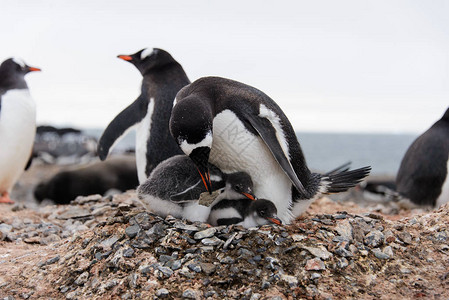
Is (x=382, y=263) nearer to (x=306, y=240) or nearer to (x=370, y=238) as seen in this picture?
(x=370, y=238)

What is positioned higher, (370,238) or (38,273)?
(370,238)

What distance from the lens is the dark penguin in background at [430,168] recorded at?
748 cm

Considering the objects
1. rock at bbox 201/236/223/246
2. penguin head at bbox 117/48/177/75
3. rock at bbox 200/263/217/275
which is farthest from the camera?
penguin head at bbox 117/48/177/75

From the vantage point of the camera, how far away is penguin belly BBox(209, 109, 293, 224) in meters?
3.85

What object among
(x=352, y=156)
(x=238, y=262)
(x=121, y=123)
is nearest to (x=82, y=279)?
(x=238, y=262)

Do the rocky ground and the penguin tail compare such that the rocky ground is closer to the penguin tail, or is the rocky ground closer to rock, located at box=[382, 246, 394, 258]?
rock, located at box=[382, 246, 394, 258]

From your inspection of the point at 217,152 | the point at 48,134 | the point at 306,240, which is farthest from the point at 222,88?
the point at 48,134

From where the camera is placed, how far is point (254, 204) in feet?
12.5

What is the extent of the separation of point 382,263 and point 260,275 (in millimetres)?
936

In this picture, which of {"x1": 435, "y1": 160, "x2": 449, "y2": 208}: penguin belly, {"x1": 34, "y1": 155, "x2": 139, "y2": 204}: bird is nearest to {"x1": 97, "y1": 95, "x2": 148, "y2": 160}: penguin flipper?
{"x1": 34, "y1": 155, "x2": 139, "y2": 204}: bird

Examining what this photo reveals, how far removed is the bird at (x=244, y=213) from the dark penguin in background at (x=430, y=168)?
4.68 m

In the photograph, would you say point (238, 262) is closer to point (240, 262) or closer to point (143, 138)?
point (240, 262)

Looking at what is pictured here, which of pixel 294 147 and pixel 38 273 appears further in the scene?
pixel 294 147

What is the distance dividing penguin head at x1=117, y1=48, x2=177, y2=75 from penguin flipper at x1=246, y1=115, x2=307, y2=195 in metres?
2.66
